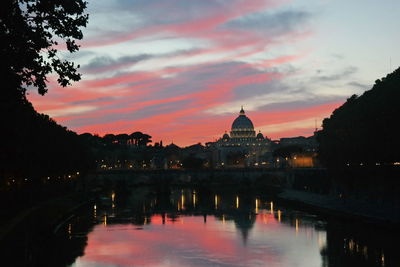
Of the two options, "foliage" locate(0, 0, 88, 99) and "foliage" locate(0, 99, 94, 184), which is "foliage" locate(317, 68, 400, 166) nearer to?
"foliage" locate(0, 99, 94, 184)

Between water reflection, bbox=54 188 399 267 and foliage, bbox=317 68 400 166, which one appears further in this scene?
foliage, bbox=317 68 400 166

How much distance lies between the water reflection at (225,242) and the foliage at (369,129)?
11.5 meters

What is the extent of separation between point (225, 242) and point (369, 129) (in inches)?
1278

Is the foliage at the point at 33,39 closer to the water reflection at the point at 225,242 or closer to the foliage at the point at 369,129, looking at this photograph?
the water reflection at the point at 225,242

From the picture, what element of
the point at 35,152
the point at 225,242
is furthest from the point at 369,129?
the point at 35,152

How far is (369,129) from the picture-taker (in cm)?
9031

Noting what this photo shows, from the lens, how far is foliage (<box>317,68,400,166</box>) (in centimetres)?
8288

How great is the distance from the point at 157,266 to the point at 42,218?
103 ft

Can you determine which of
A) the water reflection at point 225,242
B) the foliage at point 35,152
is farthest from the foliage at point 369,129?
the foliage at point 35,152

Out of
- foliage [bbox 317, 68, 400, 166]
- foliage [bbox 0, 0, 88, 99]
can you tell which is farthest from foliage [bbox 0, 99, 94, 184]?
foliage [bbox 317, 68, 400, 166]

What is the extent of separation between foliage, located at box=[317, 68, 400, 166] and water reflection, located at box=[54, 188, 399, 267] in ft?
37.8

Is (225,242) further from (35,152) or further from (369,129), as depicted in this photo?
(369,129)

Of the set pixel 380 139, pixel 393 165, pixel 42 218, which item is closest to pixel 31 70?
pixel 42 218

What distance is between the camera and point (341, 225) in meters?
83.1
